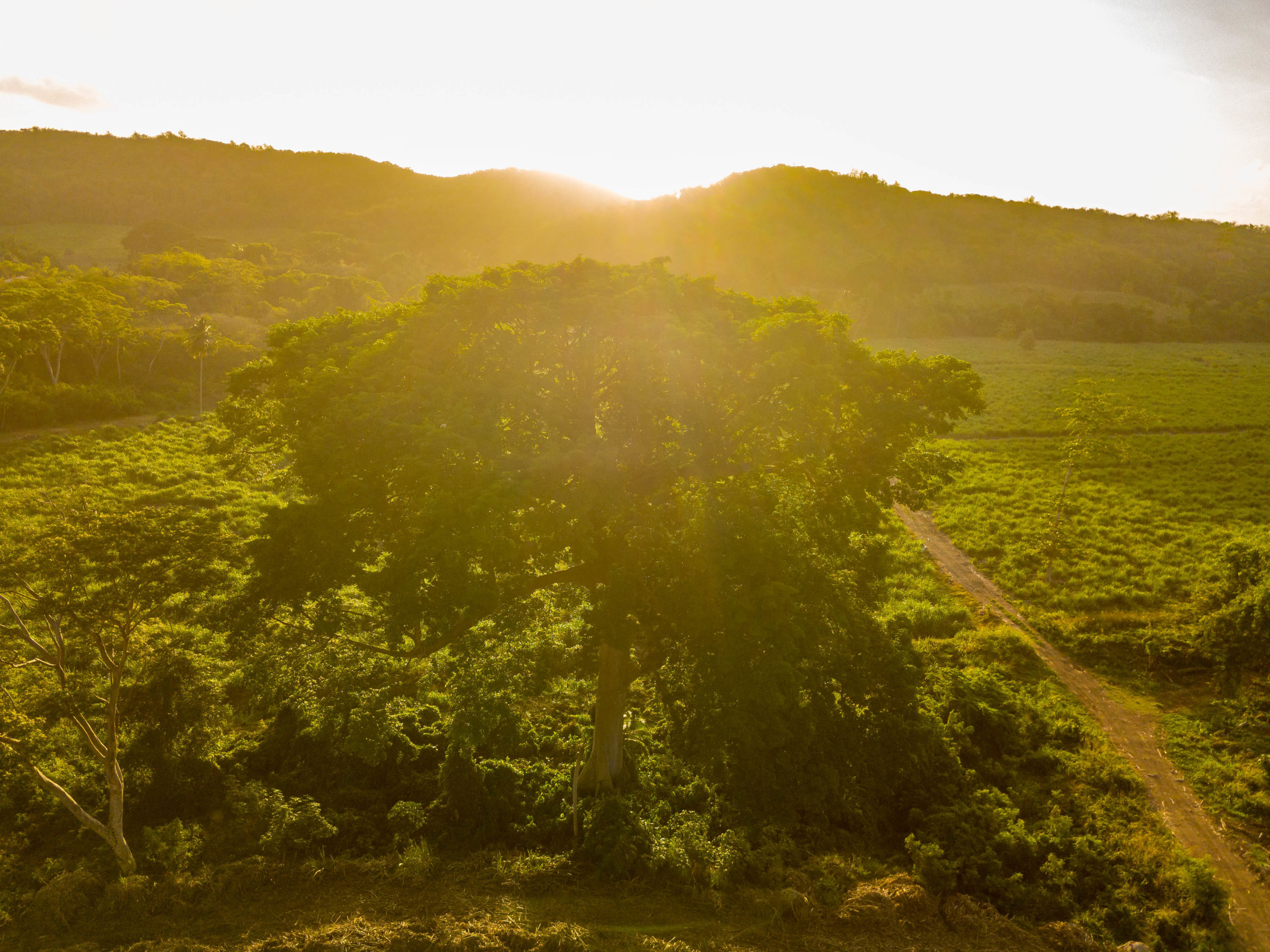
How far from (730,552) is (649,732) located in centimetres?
676

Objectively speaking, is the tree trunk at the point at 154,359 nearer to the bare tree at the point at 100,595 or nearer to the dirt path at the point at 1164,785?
the bare tree at the point at 100,595

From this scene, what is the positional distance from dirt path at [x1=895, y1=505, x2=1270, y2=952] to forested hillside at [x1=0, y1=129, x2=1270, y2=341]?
246 ft

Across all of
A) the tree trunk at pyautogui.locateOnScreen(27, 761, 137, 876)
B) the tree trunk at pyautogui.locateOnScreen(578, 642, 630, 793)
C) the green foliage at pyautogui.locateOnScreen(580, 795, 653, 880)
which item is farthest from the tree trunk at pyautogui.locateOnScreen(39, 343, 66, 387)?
the green foliage at pyautogui.locateOnScreen(580, 795, 653, 880)

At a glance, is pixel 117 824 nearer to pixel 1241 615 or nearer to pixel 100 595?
pixel 100 595

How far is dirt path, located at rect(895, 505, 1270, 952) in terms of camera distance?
10812 millimetres

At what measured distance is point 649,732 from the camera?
15055mm

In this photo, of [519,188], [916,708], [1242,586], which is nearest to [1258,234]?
[519,188]

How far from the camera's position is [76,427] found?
37.5m

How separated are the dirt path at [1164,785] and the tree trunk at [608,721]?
32.9ft

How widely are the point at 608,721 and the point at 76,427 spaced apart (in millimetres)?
39700

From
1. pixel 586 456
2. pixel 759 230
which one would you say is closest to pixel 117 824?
pixel 586 456

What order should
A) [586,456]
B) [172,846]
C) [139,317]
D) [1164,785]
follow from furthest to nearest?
[139,317], [1164,785], [172,846], [586,456]

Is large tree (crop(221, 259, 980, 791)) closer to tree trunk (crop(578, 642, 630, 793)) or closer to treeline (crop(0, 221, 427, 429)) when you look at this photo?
tree trunk (crop(578, 642, 630, 793))

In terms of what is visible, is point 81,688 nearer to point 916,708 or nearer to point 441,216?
point 916,708
